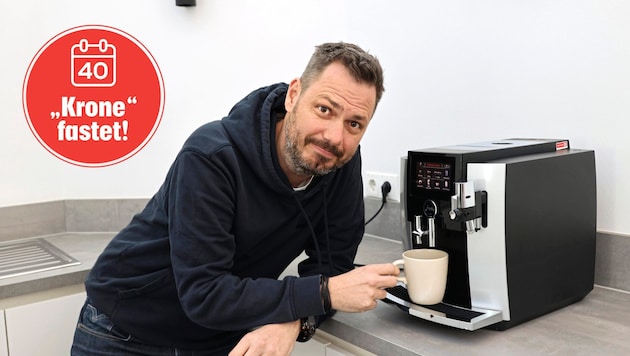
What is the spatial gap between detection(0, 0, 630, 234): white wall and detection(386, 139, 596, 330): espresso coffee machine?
7.2 inches

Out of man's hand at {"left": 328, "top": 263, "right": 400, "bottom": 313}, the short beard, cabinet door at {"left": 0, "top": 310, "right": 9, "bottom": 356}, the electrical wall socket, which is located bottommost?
cabinet door at {"left": 0, "top": 310, "right": 9, "bottom": 356}

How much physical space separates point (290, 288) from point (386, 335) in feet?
0.63

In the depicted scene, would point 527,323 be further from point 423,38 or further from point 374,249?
point 423,38

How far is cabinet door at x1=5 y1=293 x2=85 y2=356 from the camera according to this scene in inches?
58.7

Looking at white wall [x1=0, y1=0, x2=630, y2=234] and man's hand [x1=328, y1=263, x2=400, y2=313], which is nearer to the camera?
man's hand [x1=328, y1=263, x2=400, y2=313]

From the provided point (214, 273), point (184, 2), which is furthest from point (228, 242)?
point (184, 2)

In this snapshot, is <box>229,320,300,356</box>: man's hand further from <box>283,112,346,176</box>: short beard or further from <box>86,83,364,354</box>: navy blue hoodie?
<box>283,112,346,176</box>: short beard

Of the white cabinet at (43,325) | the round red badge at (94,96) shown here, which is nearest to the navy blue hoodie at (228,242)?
the white cabinet at (43,325)

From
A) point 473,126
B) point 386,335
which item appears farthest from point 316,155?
point 473,126

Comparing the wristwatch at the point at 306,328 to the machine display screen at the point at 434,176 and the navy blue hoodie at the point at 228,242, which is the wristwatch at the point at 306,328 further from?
the machine display screen at the point at 434,176

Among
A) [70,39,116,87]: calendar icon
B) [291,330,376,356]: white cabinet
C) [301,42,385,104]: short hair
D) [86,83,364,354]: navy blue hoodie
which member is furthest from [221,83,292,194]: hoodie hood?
[70,39,116,87]: calendar icon

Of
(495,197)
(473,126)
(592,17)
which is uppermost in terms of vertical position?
(592,17)

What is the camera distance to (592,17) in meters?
1.30

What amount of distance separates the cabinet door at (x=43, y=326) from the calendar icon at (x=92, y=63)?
2.51ft
